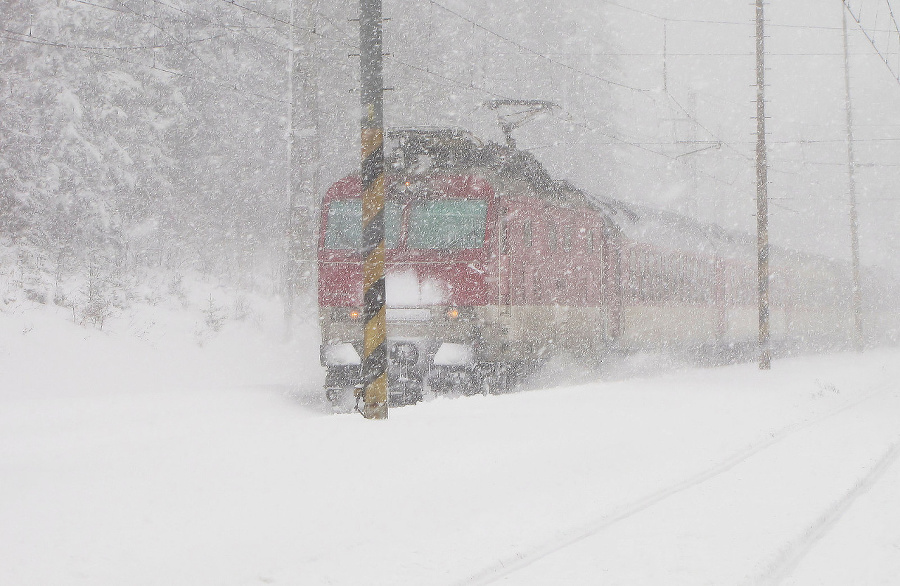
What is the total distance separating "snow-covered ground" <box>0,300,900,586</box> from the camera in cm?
509

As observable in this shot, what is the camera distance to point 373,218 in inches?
380

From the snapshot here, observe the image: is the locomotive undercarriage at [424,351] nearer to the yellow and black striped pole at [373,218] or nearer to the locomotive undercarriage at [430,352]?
the locomotive undercarriage at [430,352]

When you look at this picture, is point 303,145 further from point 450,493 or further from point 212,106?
point 450,493

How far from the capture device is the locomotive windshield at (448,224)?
13.7 m

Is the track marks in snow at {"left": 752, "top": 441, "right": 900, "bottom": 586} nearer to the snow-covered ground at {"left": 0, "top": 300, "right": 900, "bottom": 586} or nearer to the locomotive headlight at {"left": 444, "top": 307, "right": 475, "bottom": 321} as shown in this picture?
the snow-covered ground at {"left": 0, "top": 300, "right": 900, "bottom": 586}

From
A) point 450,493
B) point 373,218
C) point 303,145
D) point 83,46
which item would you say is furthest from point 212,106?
point 450,493

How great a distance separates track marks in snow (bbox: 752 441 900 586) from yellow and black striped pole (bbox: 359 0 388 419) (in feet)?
15.1

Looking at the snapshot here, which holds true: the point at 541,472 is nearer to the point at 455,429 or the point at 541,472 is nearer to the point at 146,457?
the point at 455,429

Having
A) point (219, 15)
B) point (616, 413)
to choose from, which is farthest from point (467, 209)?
point (219, 15)

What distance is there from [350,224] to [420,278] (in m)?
1.59

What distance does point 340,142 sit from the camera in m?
29.3

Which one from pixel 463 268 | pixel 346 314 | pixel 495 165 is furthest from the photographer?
pixel 495 165

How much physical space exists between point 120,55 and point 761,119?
51.0 feet

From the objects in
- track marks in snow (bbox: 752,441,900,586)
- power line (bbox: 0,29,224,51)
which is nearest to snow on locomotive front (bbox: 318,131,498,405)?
track marks in snow (bbox: 752,441,900,586)
